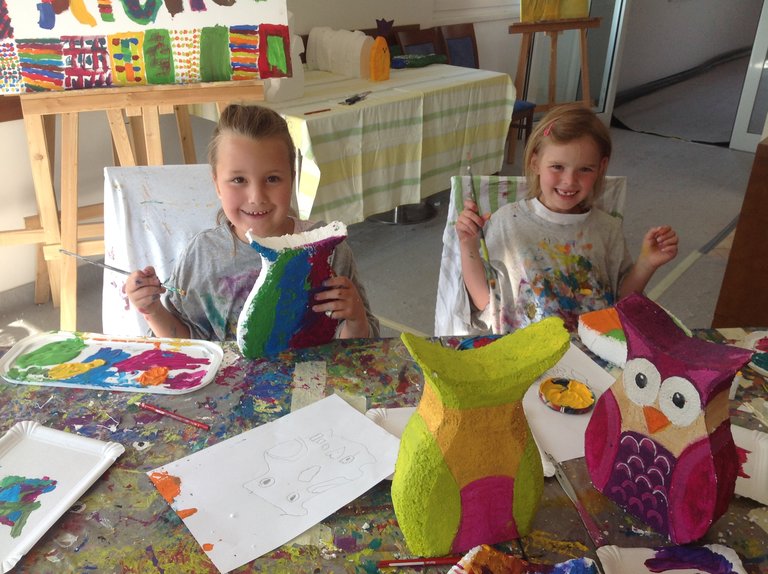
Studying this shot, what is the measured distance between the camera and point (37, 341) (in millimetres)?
1104

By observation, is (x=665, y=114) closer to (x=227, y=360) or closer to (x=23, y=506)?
(x=227, y=360)

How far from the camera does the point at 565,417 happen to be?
95 centimetres

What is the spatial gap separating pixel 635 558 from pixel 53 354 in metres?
0.94

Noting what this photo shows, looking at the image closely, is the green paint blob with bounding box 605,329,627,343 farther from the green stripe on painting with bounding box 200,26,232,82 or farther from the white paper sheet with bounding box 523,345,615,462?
the green stripe on painting with bounding box 200,26,232,82

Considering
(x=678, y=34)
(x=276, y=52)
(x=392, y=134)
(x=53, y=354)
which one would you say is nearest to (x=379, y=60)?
(x=392, y=134)

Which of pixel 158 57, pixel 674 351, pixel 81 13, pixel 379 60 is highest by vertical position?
pixel 81 13

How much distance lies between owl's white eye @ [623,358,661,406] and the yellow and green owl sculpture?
11cm

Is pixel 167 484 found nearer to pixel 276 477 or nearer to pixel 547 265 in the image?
pixel 276 477

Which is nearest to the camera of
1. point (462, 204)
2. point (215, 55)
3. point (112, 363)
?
point (112, 363)

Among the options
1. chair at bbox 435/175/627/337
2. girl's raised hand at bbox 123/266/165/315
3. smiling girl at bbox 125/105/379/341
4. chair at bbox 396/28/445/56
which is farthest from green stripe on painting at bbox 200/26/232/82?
chair at bbox 396/28/445/56

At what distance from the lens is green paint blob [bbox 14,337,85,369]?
104 centimetres

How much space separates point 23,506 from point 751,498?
2.99ft

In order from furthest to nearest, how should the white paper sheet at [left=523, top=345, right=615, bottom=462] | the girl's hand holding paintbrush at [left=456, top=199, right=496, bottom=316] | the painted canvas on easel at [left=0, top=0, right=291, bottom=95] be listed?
1. the painted canvas on easel at [left=0, top=0, right=291, bottom=95]
2. the girl's hand holding paintbrush at [left=456, top=199, right=496, bottom=316]
3. the white paper sheet at [left=523, top=345, right=615, bottom=462]

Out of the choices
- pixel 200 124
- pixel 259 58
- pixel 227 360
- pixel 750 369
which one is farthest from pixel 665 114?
pixel 227 360
